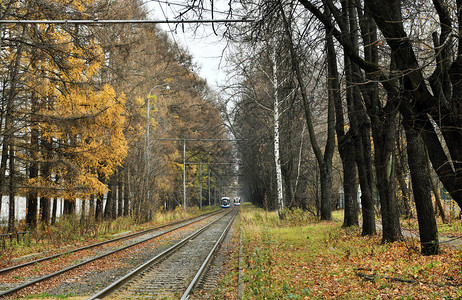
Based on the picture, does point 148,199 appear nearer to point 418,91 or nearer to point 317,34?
point 317,34

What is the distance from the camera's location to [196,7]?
24.4ft

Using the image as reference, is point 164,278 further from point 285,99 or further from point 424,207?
point 285,99

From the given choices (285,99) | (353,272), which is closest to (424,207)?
(353,272)

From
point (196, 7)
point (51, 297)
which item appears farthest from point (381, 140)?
point (51, 297)

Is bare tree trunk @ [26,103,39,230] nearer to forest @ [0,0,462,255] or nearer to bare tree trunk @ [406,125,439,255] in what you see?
forest @ [0,0,462,255]

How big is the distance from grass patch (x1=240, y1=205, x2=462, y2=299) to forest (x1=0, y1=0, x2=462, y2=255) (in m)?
0.73

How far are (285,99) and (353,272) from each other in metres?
8.43

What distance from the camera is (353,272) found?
25.3 ft

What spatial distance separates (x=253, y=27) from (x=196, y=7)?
1692mm

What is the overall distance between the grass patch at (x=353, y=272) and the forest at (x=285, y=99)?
731 mm

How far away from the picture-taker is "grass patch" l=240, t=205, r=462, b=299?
6.19m

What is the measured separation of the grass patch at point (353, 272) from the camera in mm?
6190

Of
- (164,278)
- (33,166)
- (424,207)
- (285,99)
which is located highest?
(285,99)

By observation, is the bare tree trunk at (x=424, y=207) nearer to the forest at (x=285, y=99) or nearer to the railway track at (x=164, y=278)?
the forest at (x=285, y=99)
